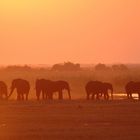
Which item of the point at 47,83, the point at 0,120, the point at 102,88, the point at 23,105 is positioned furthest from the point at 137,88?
the point at 0,120

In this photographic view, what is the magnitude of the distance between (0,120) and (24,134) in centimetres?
456

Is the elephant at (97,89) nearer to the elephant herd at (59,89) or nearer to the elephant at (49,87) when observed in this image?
the elephant herd at (59,89)

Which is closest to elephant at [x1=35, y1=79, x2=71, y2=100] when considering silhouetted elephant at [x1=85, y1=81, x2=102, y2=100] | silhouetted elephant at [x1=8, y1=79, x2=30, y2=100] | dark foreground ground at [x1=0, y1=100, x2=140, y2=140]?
silhouetted elephant at [x1=8, y1=79, x2=30, y2=100]

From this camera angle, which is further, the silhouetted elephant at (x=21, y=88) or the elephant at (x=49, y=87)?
the elephant at (x=49, y=87)

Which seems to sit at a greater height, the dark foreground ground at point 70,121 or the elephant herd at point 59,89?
the elephant herd at point 59,89

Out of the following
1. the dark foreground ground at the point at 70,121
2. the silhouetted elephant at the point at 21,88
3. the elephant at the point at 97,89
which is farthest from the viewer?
the silhouetted elephant at the point at 21,88

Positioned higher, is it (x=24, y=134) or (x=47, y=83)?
(x=47, y=83)

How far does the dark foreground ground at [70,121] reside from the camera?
2136 centimetres

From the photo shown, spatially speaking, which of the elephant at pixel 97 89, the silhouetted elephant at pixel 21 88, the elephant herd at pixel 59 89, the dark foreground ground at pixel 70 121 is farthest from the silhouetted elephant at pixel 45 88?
the dark foreground ground at pixel 70 121

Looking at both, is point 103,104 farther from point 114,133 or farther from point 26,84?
point 114,133

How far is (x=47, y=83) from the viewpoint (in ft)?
132

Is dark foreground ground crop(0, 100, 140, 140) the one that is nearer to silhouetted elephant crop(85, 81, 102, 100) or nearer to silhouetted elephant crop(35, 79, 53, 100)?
silhouetted elephant crop(85, 81, 102, 100)

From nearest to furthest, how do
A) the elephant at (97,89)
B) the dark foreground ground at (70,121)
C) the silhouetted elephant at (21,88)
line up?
the dark foreground ground at (70,121), the elephant at (97,89), the silhouetted elephant at (21,88)

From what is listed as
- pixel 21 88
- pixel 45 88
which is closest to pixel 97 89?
pixel 45 88
